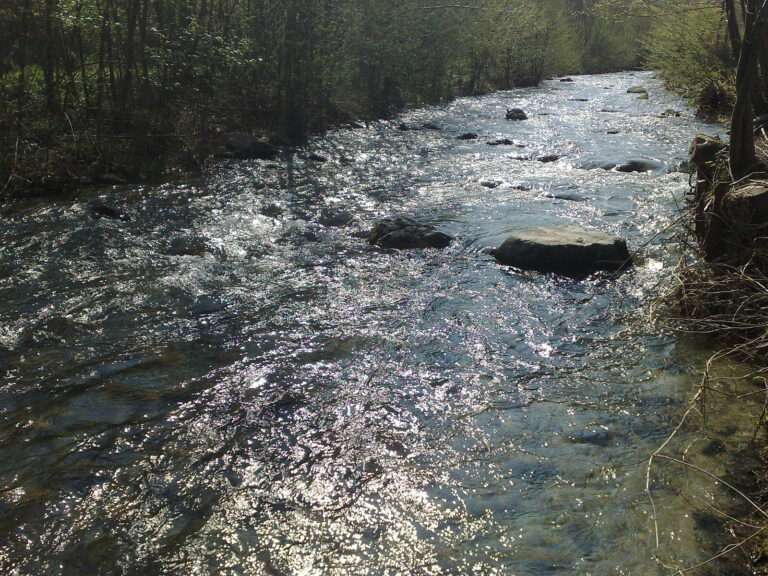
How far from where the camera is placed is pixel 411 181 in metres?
11.3

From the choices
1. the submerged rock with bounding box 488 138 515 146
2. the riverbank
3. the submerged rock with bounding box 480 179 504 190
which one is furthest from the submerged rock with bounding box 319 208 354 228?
the submerged rock with bounding box 488 138 515 146

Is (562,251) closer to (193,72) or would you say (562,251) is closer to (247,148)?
(247,148)

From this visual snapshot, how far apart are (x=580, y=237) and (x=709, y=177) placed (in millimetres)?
1798

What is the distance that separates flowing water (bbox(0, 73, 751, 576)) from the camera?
3.13 meters

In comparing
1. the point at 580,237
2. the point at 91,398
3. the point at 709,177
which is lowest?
the point at 91,398

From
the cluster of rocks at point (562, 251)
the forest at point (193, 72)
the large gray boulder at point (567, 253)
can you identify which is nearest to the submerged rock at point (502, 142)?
the forest at point (193, 72)

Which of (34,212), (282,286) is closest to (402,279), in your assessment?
(282,286)

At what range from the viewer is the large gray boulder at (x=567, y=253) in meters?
6.88

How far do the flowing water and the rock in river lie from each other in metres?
0.25

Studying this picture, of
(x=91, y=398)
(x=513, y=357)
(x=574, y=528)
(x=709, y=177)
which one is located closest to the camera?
(x=574, y=528)

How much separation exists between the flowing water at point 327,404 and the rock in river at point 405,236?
25 cm

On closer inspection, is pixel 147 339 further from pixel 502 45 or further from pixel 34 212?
pixel 502 45

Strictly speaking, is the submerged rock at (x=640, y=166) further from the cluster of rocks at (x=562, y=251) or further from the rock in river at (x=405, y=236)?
the rock in river at (x=405, y=236)

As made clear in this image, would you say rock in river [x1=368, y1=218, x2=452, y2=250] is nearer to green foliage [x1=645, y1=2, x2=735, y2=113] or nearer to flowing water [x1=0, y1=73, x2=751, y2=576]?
flowing water [x1=0, y1=73, x2=751, y2=576]
